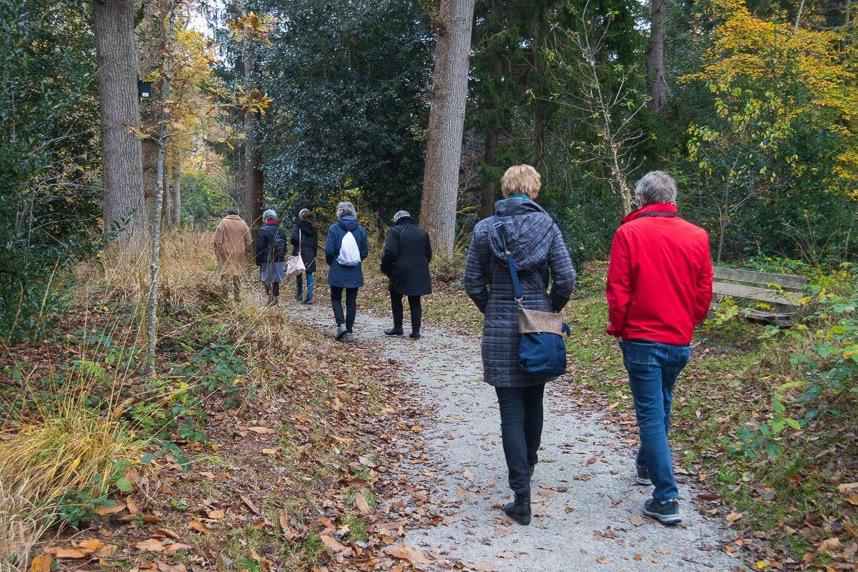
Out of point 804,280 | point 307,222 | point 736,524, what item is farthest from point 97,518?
point 307,222

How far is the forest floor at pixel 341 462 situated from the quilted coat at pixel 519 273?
1101mm

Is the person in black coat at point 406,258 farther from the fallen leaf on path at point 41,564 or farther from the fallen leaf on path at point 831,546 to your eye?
the fallen leaf on path at point 41,564

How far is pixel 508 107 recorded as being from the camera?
19219 millimetres

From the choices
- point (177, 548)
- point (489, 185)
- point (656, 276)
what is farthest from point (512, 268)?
point (489, 185)

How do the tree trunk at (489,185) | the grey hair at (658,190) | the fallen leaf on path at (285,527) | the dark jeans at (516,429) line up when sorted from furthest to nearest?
the tree trunk at (489,185), the dark jeans at (516,429), the grey hair at (658,190), the fallen leaf on path at (285,527)

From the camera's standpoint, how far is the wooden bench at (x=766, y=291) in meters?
7.99

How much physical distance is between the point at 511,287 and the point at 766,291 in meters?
5.37

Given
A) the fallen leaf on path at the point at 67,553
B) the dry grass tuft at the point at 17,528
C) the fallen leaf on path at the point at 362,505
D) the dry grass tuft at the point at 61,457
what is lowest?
the fallen leaf on path at the point at 362,505

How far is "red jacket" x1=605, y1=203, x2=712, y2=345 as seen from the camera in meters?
4.37

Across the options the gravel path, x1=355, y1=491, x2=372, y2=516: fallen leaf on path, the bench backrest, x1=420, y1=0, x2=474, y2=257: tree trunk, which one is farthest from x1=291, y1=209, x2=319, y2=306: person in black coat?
x1=355, y1=491, x2=372, y2=516: fallen leaf on path

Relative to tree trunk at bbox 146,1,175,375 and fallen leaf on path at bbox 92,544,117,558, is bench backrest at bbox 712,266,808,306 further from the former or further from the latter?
fallen leaf on path at bbox 92,544,117,558

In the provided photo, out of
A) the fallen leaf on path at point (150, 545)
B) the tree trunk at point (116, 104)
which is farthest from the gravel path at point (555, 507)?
the tree trunk at point (116, 104)

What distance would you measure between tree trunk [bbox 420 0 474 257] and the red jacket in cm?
1181

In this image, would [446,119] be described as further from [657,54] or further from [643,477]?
[643,477]
